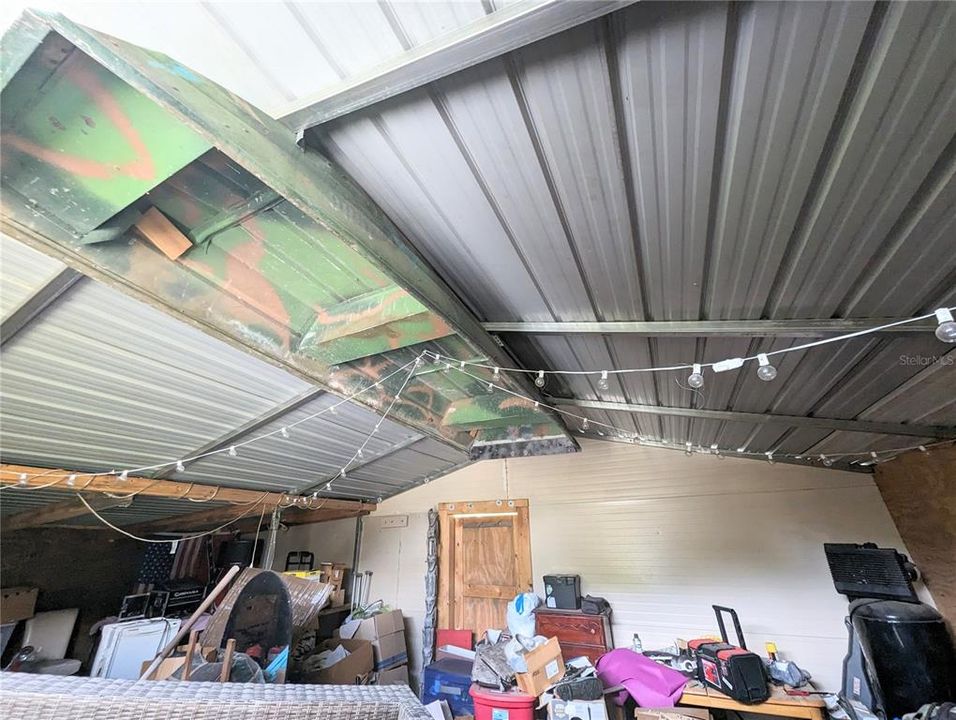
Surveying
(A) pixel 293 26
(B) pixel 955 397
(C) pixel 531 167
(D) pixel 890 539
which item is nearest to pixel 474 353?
(C) pixel 531 167

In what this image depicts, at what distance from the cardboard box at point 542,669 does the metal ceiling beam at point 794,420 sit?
7.60 ft

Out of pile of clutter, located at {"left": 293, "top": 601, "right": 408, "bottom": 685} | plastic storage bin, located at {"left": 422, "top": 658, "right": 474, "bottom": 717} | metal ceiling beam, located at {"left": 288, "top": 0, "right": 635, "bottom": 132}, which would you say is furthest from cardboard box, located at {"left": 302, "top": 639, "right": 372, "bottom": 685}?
metal ceiling beam, located at {"left": 288, "top": 0, "right": 635, "bottom": 132}

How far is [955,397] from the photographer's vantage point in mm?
2047

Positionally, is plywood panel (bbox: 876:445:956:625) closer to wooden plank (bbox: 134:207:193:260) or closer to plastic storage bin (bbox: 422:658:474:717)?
plastic storage bin (bbox: 422:658:474:717)

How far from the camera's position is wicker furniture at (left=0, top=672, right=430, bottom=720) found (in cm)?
86

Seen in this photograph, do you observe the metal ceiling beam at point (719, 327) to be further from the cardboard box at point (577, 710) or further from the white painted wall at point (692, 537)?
the white painted wall at point (692, 537)

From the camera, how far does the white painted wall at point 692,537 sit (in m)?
3.65

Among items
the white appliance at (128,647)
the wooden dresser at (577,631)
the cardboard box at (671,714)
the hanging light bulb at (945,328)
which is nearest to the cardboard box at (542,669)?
the wooden dresser at (577,631)

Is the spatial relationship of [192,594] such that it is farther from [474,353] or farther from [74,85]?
[74,85]

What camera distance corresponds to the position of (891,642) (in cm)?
284

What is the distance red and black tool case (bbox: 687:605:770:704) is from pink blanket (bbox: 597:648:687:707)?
0.74 feet

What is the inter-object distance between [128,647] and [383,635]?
249cm

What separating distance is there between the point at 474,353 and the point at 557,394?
134 cm

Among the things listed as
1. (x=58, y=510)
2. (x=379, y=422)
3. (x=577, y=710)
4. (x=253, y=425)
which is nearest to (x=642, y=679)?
(x=577, y=710)
